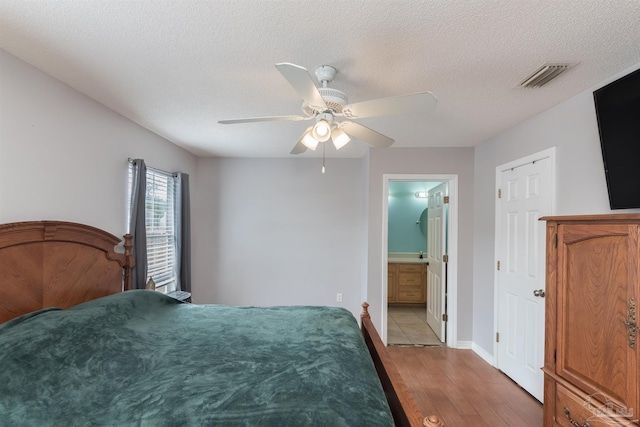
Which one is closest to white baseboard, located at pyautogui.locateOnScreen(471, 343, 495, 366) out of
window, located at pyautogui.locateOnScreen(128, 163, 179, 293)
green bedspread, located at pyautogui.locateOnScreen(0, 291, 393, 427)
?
green bedspread, located at pyautogui.locateOnScreen(0, 291, 393, 427)

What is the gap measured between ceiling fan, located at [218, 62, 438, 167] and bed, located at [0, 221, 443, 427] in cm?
120

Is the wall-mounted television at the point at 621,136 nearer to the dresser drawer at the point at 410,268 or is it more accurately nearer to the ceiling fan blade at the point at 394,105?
the ceiling fan blade at the point at 394,105

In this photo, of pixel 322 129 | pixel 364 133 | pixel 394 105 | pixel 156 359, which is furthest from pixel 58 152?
pixel 394 105

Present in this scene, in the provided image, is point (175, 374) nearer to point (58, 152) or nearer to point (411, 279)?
point (58, 152)

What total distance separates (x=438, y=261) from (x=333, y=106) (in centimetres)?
300

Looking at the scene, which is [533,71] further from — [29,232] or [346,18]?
[29,232]

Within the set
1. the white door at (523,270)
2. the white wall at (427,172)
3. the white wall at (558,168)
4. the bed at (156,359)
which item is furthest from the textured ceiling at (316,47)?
the white wall at (427,172)

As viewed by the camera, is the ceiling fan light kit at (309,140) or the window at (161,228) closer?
the ceiling fan light kit at (309,140)

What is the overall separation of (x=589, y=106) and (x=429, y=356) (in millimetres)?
Result: 2800

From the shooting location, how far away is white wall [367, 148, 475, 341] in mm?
3537

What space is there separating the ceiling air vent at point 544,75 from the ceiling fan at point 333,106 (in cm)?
89

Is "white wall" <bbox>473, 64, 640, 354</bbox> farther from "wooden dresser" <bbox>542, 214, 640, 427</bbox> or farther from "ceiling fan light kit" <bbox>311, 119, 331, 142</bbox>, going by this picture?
"ceiling fan light kit" <bbox>311, 119, 331, 142</bbox>

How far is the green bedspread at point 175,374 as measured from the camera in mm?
1040

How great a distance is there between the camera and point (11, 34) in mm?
1476
